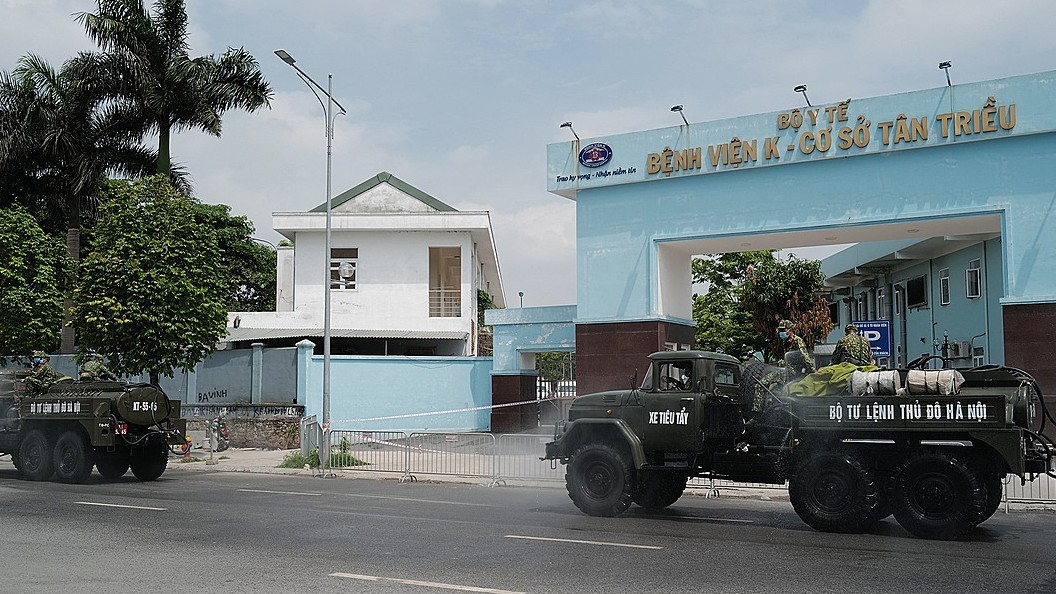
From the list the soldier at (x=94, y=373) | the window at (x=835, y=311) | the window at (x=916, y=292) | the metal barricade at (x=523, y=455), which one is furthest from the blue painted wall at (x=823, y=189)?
the window at (x=835, y=311)

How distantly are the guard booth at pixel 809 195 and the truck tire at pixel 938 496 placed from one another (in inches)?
419

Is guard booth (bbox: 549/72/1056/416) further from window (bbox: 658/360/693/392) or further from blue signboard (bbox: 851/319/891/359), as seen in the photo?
window (bbox: 658/360/693/392)

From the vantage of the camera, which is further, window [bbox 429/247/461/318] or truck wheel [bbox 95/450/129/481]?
window [bbox 429/247/461/318]

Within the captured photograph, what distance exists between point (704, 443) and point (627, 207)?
13268 millimetres

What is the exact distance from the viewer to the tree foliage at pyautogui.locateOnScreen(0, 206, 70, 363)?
3112cm

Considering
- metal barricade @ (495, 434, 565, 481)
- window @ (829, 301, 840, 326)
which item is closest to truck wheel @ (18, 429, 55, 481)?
metal barricade @ (495, 434, 565, 481)

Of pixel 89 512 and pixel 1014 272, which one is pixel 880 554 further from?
pixel 1014 272

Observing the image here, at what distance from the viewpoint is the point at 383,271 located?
37.1 m

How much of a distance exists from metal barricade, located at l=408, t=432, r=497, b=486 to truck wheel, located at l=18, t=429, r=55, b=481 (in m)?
7.14

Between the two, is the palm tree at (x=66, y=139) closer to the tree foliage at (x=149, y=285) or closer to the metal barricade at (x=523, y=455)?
the tree foliage at (x=149, y=285)

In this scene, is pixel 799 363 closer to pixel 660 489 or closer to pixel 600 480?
pixel 660 489

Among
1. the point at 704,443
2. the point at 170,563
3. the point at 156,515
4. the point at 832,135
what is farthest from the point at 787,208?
the point at 170,563

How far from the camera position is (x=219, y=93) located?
101 ft

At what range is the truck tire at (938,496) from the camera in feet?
35.7
